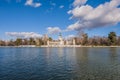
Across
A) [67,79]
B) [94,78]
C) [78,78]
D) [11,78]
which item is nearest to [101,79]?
[94,78]

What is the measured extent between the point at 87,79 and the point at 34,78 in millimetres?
8120

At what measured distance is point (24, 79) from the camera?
26.7 metres

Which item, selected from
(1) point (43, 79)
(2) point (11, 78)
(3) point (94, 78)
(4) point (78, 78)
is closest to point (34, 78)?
(1) point (43, 79)

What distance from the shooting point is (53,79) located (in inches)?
1058

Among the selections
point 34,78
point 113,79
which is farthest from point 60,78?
point 113,79

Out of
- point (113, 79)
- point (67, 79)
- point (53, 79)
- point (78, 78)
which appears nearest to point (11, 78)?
point (53, 79)

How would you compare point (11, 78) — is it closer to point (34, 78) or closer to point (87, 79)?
point (34, 78)

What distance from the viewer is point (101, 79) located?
2650 centimetres

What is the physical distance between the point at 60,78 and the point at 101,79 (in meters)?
6.21

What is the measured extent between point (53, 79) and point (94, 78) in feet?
20.6

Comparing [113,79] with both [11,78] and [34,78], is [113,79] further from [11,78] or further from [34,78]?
[11,78]

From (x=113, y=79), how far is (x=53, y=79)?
903cm

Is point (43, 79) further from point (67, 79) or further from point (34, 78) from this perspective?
point (67, 79)

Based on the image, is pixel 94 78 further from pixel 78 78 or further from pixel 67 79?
pixel 67 79
